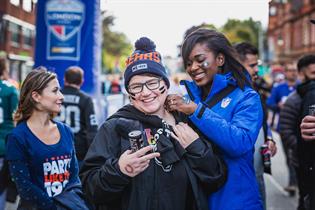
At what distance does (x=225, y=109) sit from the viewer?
8.85 ft

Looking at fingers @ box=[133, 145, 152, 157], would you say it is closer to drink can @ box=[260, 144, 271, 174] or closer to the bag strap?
the bag strap

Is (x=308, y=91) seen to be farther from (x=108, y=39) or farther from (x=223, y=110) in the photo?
(x=108, y=39)

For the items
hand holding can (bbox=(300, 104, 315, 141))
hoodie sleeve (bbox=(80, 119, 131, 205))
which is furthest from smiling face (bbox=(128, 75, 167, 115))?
hand holding can (bbox=(300, 104, 315, 141))

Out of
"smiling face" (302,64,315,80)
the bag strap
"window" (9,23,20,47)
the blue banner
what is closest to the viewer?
the bag strap

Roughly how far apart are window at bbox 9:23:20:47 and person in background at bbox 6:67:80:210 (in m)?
36.6

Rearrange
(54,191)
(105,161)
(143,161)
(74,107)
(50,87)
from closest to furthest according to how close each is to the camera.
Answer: (143,161) < (105,161) < (54,191) < (50,87) < (74,107)

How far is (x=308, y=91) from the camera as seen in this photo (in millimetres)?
3814

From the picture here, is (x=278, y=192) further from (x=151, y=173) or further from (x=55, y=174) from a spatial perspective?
(x=151, y=173)

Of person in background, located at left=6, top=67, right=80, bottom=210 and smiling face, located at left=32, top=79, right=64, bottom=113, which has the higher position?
smiling face, located at left=32, top=79, right=64, bottom=113

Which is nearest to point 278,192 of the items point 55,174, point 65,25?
point 65,25

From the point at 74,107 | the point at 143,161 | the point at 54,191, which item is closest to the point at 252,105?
the point at 143,161

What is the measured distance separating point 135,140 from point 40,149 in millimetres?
1358

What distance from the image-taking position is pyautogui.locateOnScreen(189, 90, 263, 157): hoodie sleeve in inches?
97.7

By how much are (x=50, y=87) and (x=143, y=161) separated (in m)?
1.59
